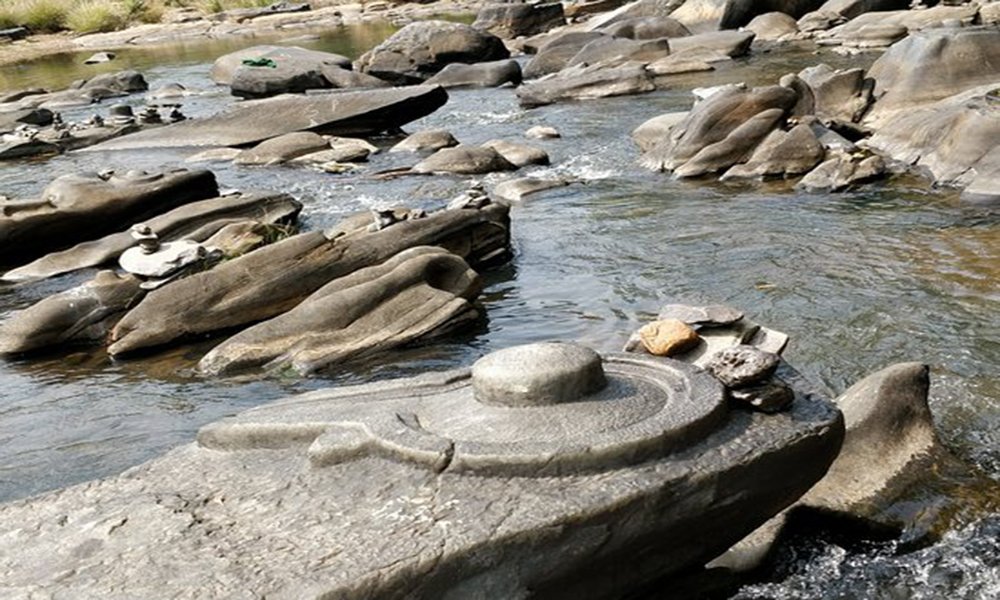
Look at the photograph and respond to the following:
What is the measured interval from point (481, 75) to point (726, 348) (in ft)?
57.7

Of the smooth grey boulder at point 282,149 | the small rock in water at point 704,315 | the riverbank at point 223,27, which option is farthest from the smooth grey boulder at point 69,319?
the riverbank at point 223,27

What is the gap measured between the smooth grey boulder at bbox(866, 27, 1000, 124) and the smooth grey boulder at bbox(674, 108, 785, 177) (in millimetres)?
1832

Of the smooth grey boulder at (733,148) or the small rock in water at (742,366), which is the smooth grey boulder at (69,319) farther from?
the smooth grey boulder at (733,148)

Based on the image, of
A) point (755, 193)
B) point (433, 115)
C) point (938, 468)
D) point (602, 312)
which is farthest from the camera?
point (433, 115)

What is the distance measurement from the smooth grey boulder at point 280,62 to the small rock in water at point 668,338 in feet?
56.9

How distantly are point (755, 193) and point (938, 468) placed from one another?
629 cm

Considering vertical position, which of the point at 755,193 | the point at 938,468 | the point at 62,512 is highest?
the point at 62,512

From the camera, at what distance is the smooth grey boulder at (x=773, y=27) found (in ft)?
76.4

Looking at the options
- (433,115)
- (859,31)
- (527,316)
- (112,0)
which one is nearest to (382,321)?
(527,316)

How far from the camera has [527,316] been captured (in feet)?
26.1

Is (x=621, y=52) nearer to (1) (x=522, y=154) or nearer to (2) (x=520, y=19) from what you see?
(2) (x=520, y=19)

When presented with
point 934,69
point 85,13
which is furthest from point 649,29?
point 85,13

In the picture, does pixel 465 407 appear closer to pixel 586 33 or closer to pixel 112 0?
pixel 586 33

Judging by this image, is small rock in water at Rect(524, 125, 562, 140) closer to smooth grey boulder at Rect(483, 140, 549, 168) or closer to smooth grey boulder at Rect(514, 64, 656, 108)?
smooth grey boulder at Rect(483, 140, 549, 168)
